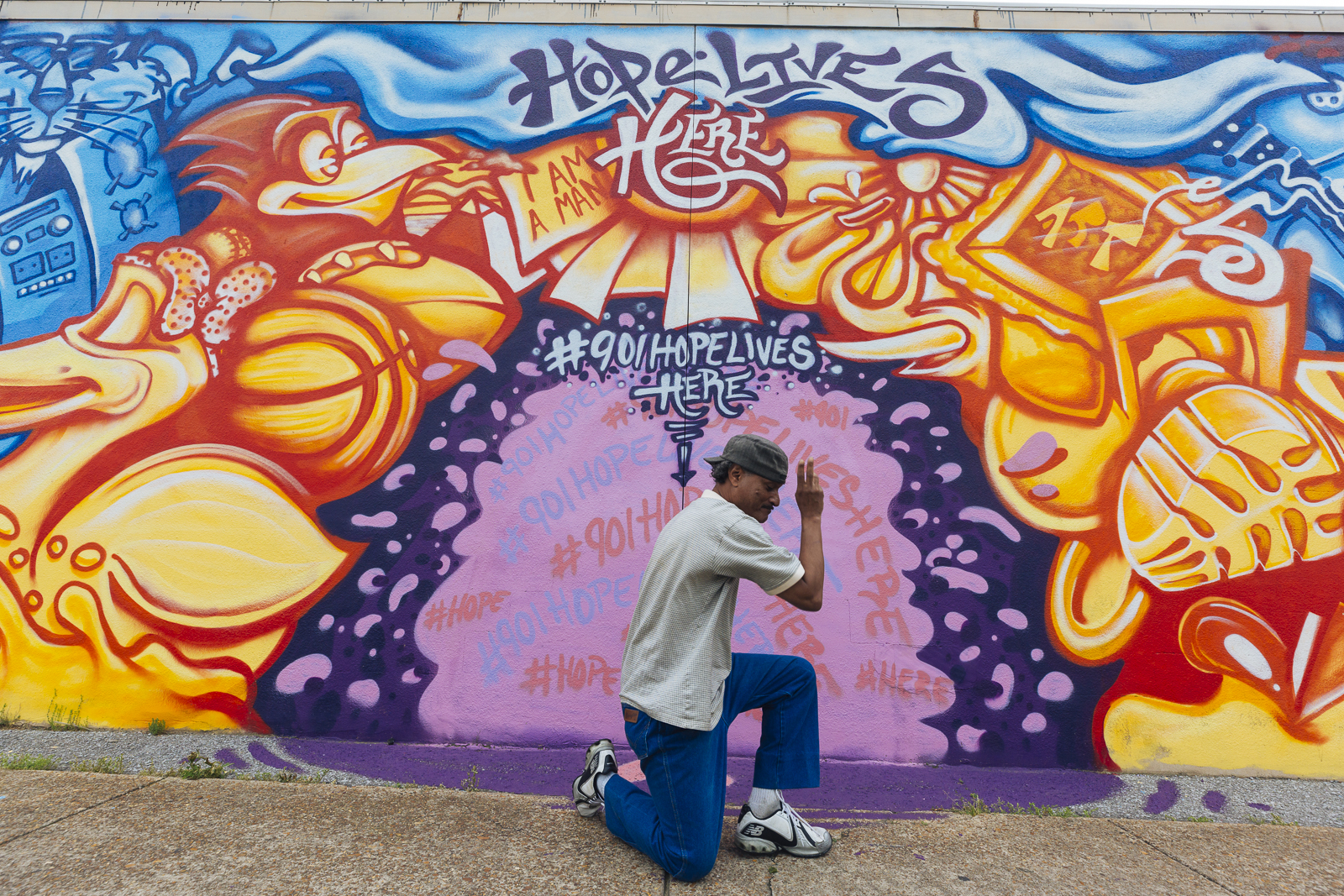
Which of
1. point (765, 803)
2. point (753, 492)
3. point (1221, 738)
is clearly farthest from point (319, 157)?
point (1221, 738)

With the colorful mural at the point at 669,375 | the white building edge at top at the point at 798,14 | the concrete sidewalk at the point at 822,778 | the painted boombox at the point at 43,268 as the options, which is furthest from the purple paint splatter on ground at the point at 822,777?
the white building edge at top at the point at 798,14

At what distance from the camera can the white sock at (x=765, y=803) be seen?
2.71 meters

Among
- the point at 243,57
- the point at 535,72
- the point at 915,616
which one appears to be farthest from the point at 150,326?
the point at 915,616

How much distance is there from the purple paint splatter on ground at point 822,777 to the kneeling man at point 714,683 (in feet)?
1.93

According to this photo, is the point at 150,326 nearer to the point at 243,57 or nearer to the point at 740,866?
the point at 243,57

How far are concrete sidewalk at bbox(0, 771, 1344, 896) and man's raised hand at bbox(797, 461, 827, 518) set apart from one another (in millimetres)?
1263

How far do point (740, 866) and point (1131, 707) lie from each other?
7.59 feet

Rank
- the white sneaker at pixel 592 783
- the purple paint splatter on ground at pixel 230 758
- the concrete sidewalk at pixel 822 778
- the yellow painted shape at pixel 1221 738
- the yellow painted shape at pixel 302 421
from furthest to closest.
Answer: the yellow painted shape at pixel 302 421
the yellow painted shape at pixel 1221 738
the purple paint splatter on ground at pixel 230 758
the concrete sidewalk at pixel 822 778
the white sneaker at pixel 592 783

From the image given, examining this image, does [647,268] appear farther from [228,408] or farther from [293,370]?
[228,408]

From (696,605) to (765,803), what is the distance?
0.81 metres

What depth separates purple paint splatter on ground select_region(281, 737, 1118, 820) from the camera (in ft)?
10.8

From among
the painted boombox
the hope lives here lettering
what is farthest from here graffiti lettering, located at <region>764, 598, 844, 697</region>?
the painted boombox

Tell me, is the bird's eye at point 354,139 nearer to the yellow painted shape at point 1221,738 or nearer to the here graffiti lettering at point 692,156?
the here graffiti lettering at point 692,156

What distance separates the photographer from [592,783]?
9.70 feet
